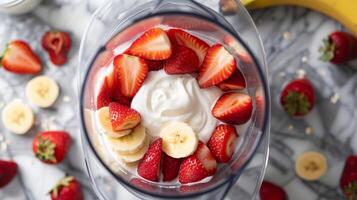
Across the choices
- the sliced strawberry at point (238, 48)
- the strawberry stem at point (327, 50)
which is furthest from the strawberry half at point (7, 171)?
the strawberry stem at point (327, 50)

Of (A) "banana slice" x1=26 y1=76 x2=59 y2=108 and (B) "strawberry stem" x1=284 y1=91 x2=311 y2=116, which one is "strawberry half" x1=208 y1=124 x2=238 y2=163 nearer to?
(B) "strawberry stem" x1=284 y1=91 x2=311 y2=116

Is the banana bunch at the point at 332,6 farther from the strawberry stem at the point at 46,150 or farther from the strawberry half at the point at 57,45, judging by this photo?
the strawberry stem at the point at 46,150

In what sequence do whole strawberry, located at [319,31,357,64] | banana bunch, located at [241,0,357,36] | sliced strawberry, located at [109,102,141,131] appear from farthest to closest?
whole strawberry, located at [319,31,357,64], banana bunch, located at [241,0,357,36], sliced strawberry, located at [109,102,141,131]

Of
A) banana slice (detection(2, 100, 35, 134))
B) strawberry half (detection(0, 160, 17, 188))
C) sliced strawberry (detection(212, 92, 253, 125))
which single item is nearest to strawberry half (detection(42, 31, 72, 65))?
banana slice (detection(2, 100, 35, 134))

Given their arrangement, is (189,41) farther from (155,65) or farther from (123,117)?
(123,117)

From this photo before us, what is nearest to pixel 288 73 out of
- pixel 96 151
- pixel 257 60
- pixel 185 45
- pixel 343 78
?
pixel 343 78
